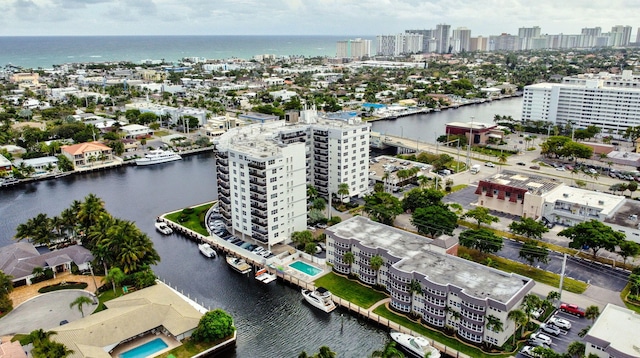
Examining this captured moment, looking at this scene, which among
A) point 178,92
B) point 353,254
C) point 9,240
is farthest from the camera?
point 178,92

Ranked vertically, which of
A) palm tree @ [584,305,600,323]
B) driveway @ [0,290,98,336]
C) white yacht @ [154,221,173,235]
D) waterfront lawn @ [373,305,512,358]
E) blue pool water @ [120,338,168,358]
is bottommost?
blue pool water @ [120,338,168,358]

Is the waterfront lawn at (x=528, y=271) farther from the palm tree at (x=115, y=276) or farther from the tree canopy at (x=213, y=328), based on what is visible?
the palm tree at (x=115, y=276)

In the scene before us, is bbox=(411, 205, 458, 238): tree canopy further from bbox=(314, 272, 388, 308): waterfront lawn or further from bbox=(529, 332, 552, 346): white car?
bbox=(529, 332, 552, 346): white car

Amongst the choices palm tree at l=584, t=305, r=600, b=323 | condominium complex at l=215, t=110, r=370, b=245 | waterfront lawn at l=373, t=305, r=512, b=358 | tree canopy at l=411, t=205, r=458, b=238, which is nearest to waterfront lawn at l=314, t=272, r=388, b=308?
waterfront lawn at l=373, t=305, r=512, b=358

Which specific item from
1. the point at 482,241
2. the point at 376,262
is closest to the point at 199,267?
the point at 376,262

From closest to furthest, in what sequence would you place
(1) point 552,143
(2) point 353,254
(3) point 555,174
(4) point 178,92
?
(2) point 353,254 < (3) point 555,174 < (1) point 552,143 < (4) point 178,92

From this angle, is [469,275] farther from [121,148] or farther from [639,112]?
[639,112]

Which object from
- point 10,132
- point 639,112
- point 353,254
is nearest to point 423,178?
point 353,254
